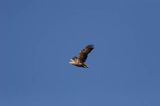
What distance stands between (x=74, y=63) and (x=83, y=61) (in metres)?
1.05

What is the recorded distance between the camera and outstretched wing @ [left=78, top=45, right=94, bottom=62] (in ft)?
277

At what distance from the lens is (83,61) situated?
85.6 m

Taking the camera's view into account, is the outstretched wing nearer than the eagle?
Yes

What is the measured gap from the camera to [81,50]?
8488 cm

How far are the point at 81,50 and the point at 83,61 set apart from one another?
1408 millimetres

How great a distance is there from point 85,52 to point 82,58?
3.04 ft

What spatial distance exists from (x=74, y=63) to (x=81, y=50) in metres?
1.88

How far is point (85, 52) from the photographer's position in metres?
84.8

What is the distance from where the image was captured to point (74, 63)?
8581cm

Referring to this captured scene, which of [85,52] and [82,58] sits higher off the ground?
[85,52]

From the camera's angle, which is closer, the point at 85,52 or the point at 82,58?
the point at 85,52

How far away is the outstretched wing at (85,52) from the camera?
3325 inches

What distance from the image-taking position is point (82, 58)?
280ft

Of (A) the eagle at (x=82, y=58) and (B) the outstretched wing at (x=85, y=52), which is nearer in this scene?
(B) the outstretched wing at (x=85, y=52)
